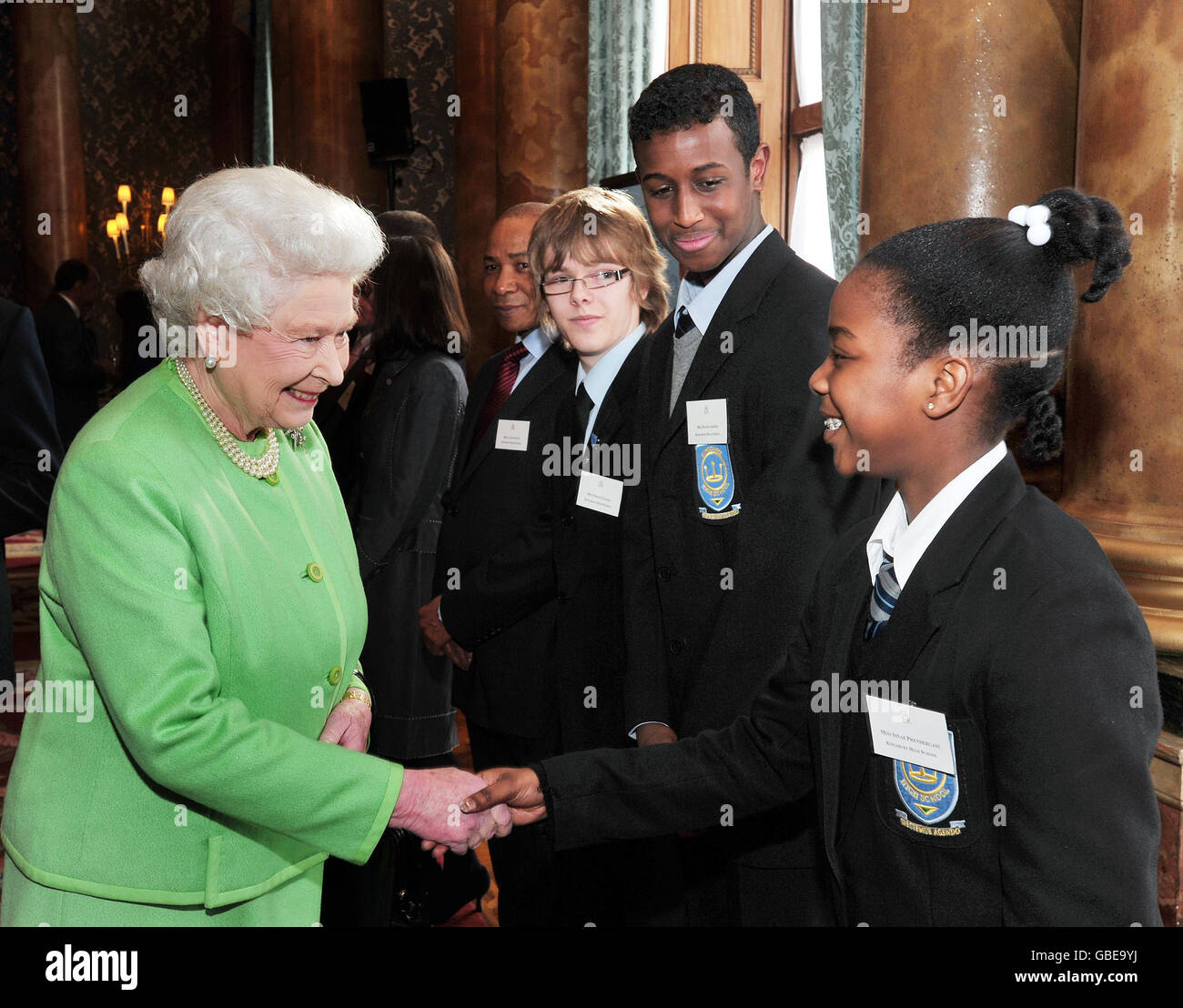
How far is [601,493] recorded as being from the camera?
2.59 metres

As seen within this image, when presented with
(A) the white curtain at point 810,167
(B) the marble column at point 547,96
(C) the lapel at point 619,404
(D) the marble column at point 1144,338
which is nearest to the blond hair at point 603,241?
(C) the lapel at point 619,404

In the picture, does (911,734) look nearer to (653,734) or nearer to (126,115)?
(653,734)

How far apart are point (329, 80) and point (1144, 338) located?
6.70 meters

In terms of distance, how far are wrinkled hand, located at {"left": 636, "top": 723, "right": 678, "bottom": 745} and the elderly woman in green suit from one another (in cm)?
55

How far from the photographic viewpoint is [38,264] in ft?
Answer: 36.2

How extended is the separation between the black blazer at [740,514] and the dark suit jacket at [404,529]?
1210 mm

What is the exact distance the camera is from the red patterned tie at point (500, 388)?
10.4 ft

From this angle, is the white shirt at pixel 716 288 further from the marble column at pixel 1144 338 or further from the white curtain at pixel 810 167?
the white curtain at pixel 810 167

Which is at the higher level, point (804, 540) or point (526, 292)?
point (526, 292)

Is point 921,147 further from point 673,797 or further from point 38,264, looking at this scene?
point 38,264

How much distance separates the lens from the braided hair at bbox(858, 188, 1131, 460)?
139 cm

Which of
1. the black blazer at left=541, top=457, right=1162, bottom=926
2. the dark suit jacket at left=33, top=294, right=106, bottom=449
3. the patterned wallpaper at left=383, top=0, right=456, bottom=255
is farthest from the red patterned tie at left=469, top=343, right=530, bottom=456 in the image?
the patterned wallpaper at left=383, top=0, right=456, bottom=255

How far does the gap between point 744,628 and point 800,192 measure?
3.28m
